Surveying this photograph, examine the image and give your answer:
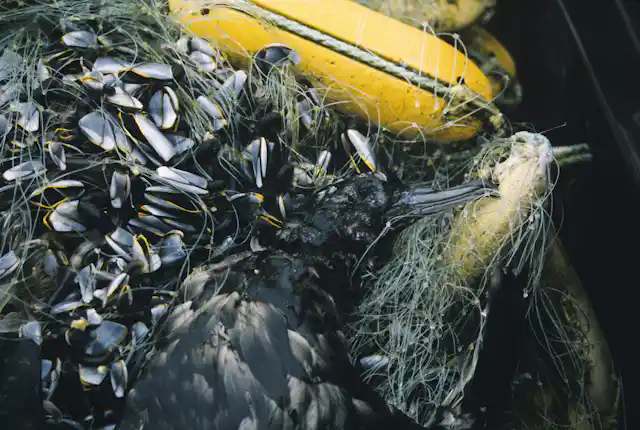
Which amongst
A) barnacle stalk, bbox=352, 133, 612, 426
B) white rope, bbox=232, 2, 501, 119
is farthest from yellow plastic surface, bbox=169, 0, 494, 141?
barnacle stalk, bbox=352, 133, 612, 426

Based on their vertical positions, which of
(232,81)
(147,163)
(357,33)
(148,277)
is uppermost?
(357,33)

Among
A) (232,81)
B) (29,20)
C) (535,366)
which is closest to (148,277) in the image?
(232,81)

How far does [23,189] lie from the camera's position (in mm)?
780

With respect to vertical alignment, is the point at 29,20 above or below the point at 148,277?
above

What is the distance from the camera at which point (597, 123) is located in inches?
32.7

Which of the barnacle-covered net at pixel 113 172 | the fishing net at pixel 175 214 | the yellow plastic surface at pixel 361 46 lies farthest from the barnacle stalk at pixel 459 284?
the barnacle-covered net at pixel 113 172

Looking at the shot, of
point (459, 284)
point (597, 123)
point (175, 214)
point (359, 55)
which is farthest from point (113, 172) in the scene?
point (597, 123)

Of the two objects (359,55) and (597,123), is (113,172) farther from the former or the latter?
(597,123)

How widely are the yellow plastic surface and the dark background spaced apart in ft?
0.38

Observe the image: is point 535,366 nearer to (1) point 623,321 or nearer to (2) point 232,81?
(1) point 623,321

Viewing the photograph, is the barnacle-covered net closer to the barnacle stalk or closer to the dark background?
the barnacle stalk

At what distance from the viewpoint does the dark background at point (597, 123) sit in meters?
0.79

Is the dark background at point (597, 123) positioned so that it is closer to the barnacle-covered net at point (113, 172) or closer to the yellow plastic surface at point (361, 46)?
the yellow plastic surface at point (361, 46)

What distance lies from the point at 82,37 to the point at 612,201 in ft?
2.64
